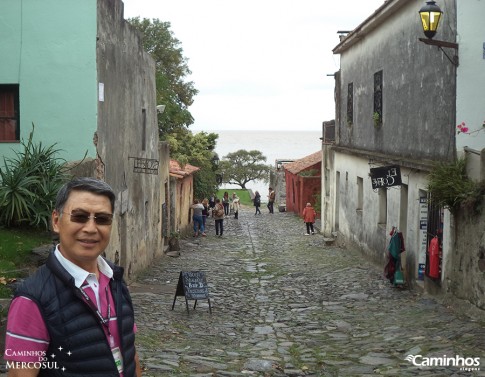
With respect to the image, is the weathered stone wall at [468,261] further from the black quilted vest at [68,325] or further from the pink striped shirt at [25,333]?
the pink striped shirt at [25,333]

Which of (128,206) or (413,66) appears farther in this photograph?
(128,206)

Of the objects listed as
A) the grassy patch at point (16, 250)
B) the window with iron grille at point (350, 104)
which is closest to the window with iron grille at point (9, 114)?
the grassy patch at point (16, 250)

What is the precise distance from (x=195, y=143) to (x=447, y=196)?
28780 mm

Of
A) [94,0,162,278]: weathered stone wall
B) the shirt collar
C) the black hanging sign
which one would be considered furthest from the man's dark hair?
the black hanging sign

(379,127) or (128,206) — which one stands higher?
(379,127)

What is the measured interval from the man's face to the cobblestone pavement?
461cm

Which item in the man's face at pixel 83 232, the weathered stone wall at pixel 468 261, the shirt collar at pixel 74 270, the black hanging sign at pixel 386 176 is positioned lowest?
the weathered stone wall at pixel 468 261

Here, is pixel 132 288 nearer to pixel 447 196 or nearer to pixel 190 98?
pixel 447 196

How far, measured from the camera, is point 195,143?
39.8 metres

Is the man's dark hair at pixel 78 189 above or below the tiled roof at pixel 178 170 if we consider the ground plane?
below

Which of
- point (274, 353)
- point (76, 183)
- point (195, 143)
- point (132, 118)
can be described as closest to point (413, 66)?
point (132, 118)

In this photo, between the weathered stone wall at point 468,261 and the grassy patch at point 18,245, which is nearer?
the grassy patch at point 18,245

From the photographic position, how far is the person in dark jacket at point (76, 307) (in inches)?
133

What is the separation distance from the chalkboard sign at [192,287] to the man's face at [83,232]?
907 centimetres
